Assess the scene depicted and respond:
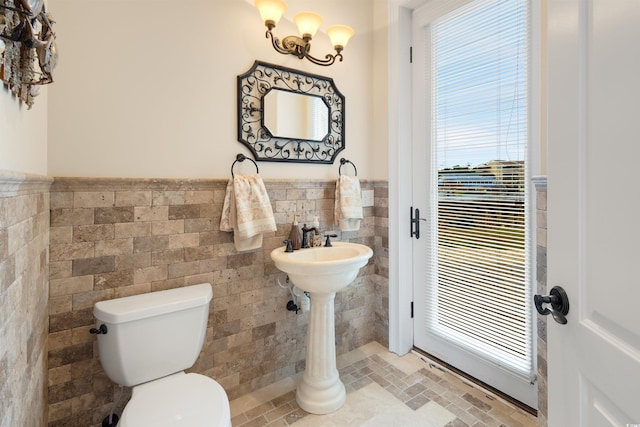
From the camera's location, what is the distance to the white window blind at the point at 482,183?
1734mm

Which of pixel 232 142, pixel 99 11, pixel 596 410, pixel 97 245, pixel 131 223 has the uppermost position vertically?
pixel 99 11

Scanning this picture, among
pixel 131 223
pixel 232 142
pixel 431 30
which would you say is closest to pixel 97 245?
pixel 131 223

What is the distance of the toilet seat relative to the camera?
3.59 feet

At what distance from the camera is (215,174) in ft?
5.86

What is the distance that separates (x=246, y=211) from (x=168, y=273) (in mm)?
528

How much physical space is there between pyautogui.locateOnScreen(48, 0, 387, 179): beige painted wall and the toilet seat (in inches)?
39.8

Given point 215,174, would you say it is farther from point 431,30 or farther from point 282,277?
point 431,30

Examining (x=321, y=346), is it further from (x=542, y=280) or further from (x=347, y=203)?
(x=542, y=280)

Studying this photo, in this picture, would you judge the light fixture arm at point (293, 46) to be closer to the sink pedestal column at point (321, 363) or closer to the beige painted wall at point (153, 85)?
the beige painted wall at point (153, 85)

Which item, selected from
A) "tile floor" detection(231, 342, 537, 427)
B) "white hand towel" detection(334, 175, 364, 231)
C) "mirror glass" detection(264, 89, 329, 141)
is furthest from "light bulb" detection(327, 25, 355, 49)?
"tile floor" detection(231, 342, 537, 427)

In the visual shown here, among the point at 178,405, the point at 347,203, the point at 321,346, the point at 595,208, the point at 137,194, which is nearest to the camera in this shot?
the point at 595,208

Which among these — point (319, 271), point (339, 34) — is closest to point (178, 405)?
point (319, 271)

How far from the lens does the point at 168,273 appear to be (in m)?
1.66

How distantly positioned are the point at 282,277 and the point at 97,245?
3.36 ft
